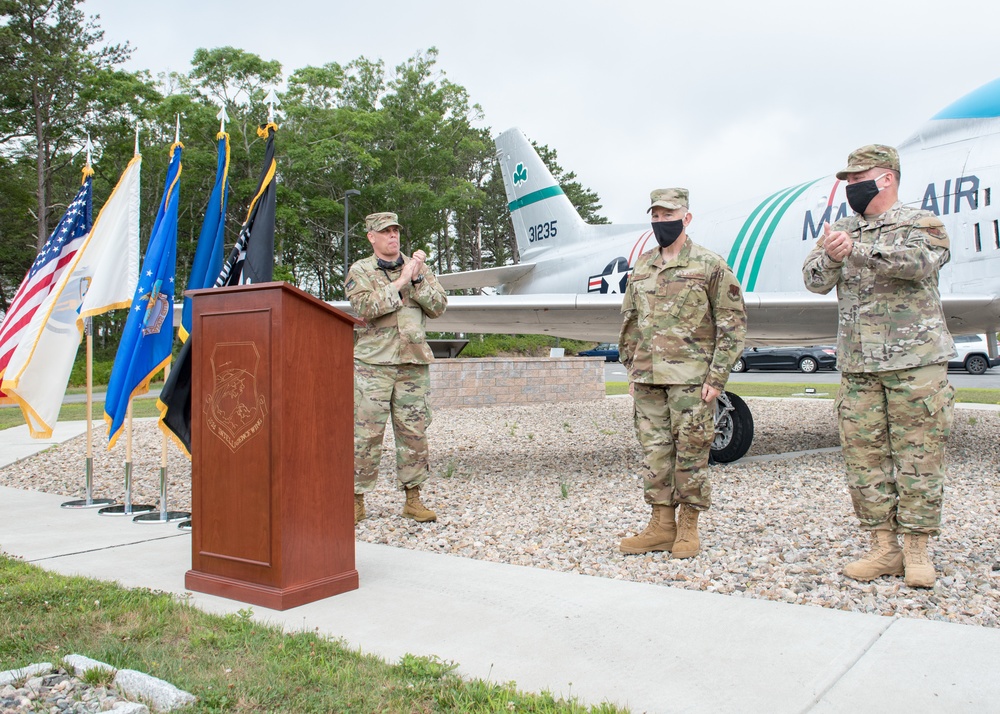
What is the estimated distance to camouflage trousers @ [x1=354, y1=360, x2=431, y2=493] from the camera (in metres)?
4.94

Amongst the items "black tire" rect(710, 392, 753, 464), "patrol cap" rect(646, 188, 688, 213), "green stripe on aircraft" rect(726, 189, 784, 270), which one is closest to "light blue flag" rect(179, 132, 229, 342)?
"patrol cap" rect(646, 188, 688, 213)

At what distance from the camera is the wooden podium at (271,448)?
10.8ft

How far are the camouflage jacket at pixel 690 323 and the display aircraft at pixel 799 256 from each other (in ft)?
9.58

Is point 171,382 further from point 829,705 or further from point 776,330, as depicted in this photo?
point 776,330

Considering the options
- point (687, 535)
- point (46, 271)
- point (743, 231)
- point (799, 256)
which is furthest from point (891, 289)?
point (46, 271)

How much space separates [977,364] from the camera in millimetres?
26094

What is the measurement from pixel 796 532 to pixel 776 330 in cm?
398

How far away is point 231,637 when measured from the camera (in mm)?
2791

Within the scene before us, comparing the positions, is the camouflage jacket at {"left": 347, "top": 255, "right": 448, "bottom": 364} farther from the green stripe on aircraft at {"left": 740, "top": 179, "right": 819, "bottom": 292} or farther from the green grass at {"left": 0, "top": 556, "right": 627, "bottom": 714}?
the green stripe on aircraft at {"left": 740, "top": 179, "right": 819, "bottom": 292}

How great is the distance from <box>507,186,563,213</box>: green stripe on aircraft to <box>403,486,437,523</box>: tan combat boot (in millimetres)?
8970

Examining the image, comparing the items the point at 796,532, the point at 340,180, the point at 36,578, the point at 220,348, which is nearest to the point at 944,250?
the point at 796,532

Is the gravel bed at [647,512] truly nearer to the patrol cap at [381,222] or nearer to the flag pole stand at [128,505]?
the flag pole stand at [128,505]

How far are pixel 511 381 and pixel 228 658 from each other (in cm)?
1283

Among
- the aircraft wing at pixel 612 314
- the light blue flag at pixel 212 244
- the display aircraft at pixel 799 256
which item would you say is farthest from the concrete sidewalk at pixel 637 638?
the display aircraft at pixel 799 256
